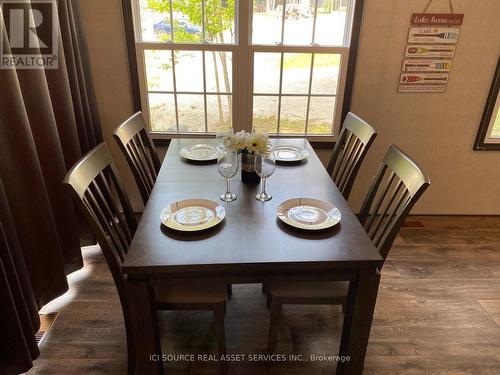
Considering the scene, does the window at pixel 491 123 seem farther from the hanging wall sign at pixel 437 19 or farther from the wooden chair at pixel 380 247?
the wooden chair at pixel 380 247

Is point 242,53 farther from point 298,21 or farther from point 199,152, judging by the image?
point 199,152

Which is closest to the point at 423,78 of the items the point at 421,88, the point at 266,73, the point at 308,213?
the point at 421,88

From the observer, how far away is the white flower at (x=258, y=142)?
160cm

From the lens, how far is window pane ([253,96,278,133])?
2580 mm

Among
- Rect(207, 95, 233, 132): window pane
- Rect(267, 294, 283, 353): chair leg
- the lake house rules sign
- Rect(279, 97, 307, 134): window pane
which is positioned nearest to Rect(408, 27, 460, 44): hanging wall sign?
the lake house rules sign

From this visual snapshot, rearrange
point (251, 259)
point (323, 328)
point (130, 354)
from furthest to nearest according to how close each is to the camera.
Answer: point (323, 328), point (130, 354), point (251, 259)

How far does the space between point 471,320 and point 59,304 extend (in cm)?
228

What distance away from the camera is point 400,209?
142 cm

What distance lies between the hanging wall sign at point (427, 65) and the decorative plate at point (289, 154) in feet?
3.46

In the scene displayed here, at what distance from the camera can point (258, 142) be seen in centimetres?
160

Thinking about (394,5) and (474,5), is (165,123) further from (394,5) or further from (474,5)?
(474,5)

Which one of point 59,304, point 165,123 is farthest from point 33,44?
point 59,304

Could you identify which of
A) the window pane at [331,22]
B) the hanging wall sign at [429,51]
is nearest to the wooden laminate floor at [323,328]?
the hanging wall sign at [429,51]

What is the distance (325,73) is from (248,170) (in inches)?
47.1
